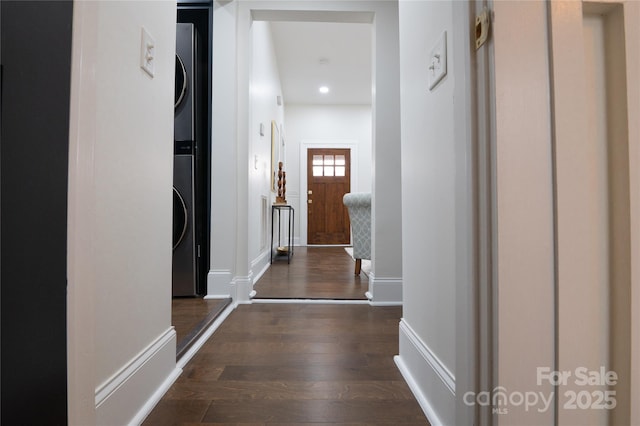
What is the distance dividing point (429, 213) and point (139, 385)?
3.28 feet

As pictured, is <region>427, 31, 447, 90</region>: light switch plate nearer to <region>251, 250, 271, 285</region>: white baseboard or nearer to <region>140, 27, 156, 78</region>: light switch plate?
<region>140, 27, 156, 78</region>: light switch plate

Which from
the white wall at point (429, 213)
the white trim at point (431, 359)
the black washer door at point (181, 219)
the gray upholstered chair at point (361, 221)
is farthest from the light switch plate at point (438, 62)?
the gray upholstered chair at point (361, 221)

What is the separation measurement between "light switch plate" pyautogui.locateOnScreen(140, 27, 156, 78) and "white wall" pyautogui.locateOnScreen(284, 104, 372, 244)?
5249 millimetres

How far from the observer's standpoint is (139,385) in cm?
87

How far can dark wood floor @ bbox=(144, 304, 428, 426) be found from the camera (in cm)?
88

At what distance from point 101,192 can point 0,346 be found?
0.36m

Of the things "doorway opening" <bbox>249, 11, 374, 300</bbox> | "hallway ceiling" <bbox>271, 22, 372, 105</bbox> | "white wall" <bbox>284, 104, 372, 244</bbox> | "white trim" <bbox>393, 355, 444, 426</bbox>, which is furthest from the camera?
"white wall" <bbox>284, 104, 372, 244</bbox>

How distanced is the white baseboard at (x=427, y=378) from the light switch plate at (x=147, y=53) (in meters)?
1.24

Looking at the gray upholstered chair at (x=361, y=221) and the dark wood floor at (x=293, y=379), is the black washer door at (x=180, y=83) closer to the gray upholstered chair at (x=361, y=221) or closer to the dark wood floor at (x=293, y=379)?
the dark wood floor at (x=293, y=379)

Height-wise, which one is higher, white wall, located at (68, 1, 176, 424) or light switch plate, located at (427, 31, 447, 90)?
light switch plate, located at (427, 31, 447, 90)

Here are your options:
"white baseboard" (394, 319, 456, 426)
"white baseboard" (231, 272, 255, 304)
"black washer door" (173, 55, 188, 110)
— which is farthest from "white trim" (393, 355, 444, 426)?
"black washer door" (173, 55, 188, 110)

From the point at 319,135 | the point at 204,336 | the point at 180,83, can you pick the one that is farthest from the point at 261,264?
the point at 319,135

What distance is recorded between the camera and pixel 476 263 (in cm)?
54

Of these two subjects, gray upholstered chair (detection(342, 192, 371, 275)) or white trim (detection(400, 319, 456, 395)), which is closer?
white trim (detection(400, 319, 456, 395))
